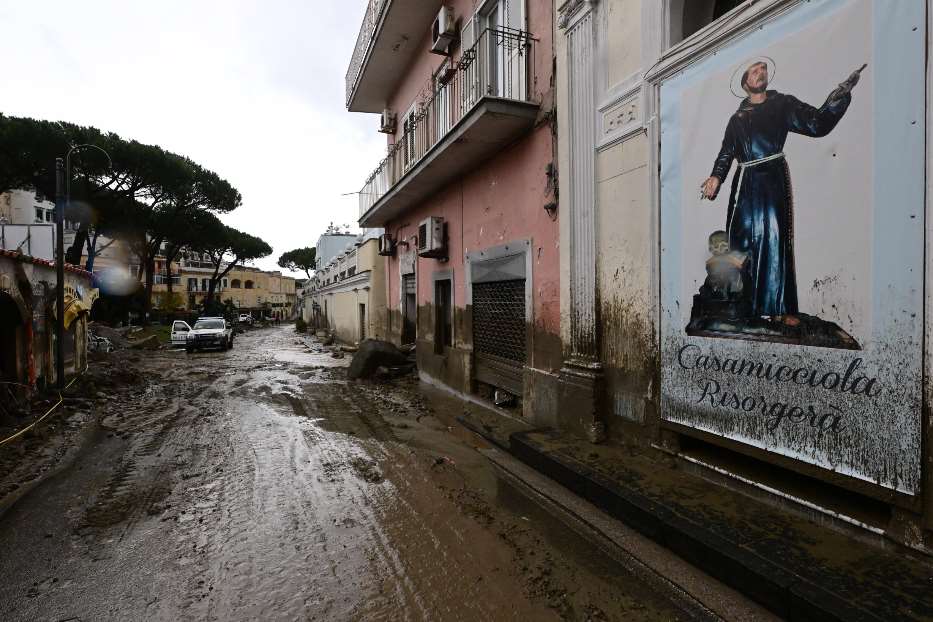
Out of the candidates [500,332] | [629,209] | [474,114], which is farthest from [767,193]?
[500,332]

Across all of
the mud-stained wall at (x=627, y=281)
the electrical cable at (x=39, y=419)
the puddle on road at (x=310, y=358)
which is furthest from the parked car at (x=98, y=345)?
the mud-stained wall at (x=627, y=281)

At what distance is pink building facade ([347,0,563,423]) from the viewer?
21.5 ft

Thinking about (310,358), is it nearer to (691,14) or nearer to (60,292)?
(60,292)

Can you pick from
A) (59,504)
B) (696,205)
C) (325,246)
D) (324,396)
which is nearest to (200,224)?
(325,246)

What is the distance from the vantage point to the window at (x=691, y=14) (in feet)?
14.6

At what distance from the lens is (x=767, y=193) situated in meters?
3.50

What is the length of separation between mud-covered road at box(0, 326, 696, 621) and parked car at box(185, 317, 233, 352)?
1526cm

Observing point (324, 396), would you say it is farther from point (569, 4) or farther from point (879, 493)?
point (879, 493)

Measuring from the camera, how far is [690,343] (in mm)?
4098

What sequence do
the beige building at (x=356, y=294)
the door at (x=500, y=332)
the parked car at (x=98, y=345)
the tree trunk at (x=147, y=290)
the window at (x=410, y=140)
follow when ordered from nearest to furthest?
the door at (x=500, y=332)
the window at (x=410, y=140)
the parked car at (x=98, y=345)
the beige building at (x=356, y=294)
the tree trunk at (x=147, y=290)

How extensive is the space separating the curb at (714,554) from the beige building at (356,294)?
12.7 m

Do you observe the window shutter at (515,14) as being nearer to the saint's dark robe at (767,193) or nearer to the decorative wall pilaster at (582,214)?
the decorative wall pilaster at (582,214)

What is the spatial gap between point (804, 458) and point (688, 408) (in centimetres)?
96

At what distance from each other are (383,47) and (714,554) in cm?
1257
